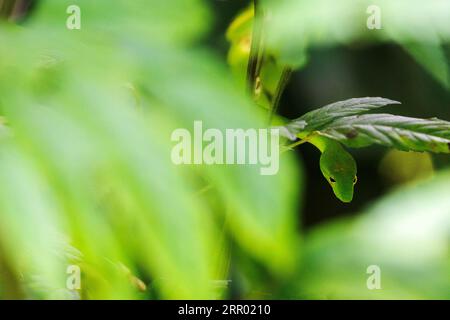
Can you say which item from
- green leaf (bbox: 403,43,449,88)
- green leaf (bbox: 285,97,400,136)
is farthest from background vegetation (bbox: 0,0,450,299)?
green leaf (bbox: 403,43,449,88)

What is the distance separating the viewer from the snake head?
2.21ft

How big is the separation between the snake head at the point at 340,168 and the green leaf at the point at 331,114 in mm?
29

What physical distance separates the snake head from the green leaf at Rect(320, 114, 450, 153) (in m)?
0.03

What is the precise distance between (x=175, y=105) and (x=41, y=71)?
0.24 feet

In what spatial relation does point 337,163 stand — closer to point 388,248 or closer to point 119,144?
point 388,248

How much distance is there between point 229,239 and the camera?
2.47ft

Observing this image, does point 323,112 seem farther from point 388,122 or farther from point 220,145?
point 220,145

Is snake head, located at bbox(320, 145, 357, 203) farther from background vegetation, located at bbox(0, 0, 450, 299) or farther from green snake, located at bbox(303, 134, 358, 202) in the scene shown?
background vegetation, located at bbox(0, 0, 450, 299)

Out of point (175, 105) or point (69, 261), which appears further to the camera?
point (69, 261)

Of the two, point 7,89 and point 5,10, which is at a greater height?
point 5,10

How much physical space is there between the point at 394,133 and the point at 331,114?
67 millimetres

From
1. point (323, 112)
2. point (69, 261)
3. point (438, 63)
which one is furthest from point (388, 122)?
point (69, 261)
